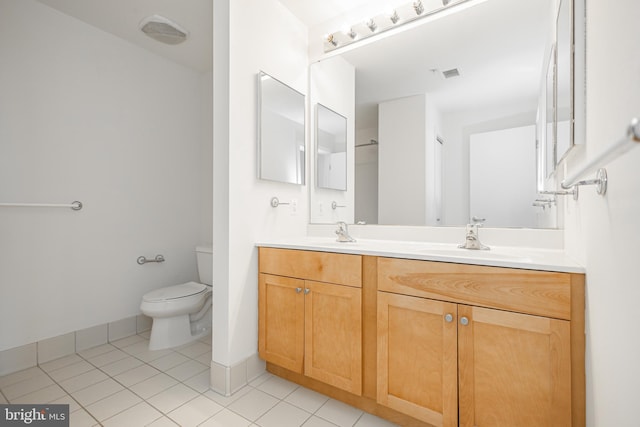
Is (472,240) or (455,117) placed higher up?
(455,117)

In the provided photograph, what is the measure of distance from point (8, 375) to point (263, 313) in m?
1.57

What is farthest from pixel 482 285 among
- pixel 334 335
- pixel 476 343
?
pixel 334 335

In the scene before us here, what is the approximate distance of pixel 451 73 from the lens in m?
1.68

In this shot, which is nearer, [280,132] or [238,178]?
[238,178]

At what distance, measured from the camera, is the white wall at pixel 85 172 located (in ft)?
5.98

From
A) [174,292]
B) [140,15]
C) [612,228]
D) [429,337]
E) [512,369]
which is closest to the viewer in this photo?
[612,228]

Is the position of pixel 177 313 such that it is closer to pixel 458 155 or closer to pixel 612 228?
pixel 458 155

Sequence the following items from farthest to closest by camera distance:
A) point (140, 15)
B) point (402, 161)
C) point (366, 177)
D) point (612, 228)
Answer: point (140, 15) → point (366, 177) → point (402, 161) → point (612, 228)

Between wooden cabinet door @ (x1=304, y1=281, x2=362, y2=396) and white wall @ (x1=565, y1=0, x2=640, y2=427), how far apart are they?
0.83 meters

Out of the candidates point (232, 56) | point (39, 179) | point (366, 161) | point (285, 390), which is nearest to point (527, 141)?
point (366, 161)

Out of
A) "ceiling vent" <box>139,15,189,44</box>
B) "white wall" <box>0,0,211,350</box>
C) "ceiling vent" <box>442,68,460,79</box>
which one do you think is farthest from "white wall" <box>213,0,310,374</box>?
"white wall" <box>0,0,211,350</box>

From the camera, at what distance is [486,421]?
Result: 1.06m

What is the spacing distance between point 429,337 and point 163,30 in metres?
2.70

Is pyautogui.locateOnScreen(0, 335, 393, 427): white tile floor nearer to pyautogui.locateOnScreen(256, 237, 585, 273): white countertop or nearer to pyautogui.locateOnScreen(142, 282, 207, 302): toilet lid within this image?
pyautogui.locateOnScreen(142, 282, 207, 302): toilet lid
